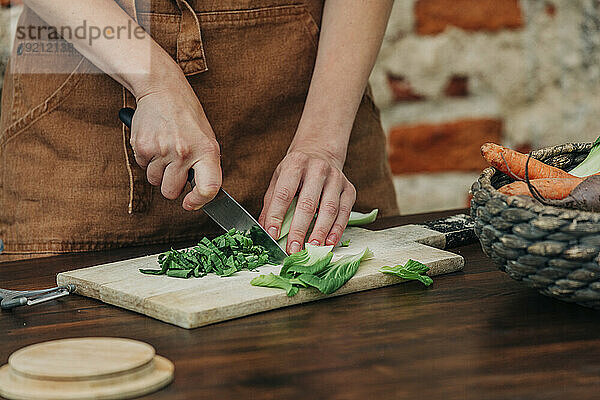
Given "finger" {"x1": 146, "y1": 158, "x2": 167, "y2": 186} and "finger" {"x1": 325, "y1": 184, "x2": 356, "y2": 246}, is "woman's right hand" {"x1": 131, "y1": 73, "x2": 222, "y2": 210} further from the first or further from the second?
"finger" {"x1": 325, "y1": 184, "x2": 356, "y2": 246}

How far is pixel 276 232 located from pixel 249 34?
0.42 metres

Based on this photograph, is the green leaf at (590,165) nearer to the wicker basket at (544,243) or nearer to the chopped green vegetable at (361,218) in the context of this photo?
the wicker basket at (544,243)

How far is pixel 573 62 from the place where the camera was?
87.4 inches

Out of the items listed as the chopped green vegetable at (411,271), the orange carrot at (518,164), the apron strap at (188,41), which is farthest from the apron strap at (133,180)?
the orange carrot at (518,164)

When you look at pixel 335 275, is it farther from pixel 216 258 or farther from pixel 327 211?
pixel 327 211

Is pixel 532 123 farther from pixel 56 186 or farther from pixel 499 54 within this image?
pixel 56 186

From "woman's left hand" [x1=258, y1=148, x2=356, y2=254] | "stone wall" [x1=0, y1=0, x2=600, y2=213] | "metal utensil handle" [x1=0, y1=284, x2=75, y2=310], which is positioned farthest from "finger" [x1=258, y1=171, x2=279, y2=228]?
"stone wall" [x1=0, y1=0, x2=600, y2=213]

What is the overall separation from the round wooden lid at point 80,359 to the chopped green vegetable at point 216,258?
1.10 ft

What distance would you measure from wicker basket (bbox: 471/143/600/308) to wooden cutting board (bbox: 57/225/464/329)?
0.69ft

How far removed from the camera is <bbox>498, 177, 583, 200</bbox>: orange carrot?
993 mm

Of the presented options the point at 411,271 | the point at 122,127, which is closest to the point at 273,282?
the point at 411,271

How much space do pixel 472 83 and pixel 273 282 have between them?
1269 mm

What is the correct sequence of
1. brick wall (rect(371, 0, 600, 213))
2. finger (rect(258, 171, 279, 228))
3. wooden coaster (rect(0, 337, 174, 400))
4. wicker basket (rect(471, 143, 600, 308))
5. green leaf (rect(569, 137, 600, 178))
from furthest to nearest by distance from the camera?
brick wall (rect(371, 0, 600, 213)) → finger (rect(258, 171, 279, 228)) → green leaf (rect(569, 137, 600, 178)) → wicker basket (rect(471, 143, 600, 308)) → wooden coaster (rect(0, 337, 174, 400))

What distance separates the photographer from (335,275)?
1.08m
